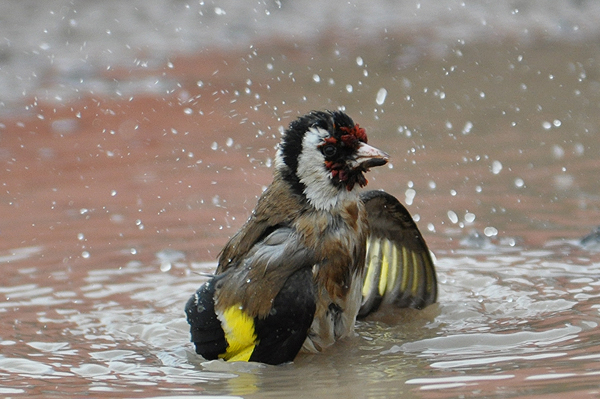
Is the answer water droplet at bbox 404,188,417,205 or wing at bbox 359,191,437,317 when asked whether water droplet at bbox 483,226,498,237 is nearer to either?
water droplet at bbox 404,188,417,205

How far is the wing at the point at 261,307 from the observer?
3932 mm

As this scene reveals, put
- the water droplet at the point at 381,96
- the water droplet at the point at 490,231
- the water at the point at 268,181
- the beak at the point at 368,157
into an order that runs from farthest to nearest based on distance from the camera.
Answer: the water droplet at the point at 381,96 → the water droplet at the point at 490,231 → the beak at the point at 368,157 → the water at the point at 268,181

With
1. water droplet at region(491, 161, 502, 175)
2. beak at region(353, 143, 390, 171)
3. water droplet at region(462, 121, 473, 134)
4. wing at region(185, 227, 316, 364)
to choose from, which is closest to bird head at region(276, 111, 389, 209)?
beak at region(353, 143, 390, 171)

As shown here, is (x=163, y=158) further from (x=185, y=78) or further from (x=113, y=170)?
(x=185, y=78)

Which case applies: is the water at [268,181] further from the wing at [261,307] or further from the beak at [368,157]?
the beak at [368,157]

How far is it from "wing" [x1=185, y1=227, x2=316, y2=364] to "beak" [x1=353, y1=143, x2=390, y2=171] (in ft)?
1.37

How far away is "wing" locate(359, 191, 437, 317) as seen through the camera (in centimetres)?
473

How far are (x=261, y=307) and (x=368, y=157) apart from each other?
0.77 m

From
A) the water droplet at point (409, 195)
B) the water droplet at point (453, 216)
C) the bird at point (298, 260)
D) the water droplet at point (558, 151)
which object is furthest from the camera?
the water droplet at point (558, 151)

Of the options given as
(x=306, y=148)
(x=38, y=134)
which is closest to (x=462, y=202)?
(x=306, y=148)

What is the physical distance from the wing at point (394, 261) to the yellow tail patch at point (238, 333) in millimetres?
920

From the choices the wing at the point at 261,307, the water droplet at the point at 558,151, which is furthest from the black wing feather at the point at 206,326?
the water droplet at the point at 558,151

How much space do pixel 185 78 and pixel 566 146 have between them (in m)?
5.39

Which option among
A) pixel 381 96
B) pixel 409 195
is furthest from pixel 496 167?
pixel 381 96
